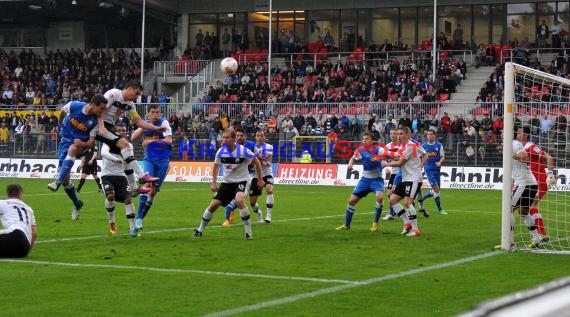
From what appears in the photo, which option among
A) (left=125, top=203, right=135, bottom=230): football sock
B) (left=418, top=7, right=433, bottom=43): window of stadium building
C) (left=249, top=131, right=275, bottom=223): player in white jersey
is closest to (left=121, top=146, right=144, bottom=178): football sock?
(left=125, top=203, right=135, bottom=230): football sock

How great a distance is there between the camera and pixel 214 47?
185 ft

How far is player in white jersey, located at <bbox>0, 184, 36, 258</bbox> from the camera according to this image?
11.5 m

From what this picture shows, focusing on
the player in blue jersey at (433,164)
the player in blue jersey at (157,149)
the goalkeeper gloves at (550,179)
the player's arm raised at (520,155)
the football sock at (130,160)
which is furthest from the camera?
the player in blue jersey at (433,164)

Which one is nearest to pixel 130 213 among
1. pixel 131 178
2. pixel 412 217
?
pixel 131 178

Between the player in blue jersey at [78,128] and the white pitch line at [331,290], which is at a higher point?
the player in blue jersey at [78,128]

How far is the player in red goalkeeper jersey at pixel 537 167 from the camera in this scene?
14500 millimetres

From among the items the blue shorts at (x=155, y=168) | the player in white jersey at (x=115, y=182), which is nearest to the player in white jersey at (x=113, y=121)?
the player in white jersey at (x=115, y=182)

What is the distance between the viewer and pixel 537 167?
14.9 meters

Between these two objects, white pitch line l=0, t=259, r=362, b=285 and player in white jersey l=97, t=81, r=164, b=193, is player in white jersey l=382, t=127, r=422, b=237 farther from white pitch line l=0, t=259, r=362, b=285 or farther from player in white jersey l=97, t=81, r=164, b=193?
white pitch line l=0, t=259, r=362, b=285

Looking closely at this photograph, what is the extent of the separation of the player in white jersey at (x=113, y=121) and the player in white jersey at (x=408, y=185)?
4631 mm

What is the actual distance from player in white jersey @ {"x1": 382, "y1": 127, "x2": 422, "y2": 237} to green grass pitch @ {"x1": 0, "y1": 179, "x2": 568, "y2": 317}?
0.45 metres

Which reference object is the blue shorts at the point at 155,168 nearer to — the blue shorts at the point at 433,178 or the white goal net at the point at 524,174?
the white goal net at the point at 524,174

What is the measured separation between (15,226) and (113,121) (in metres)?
4.45

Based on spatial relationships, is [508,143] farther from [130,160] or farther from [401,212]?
[130,160]
